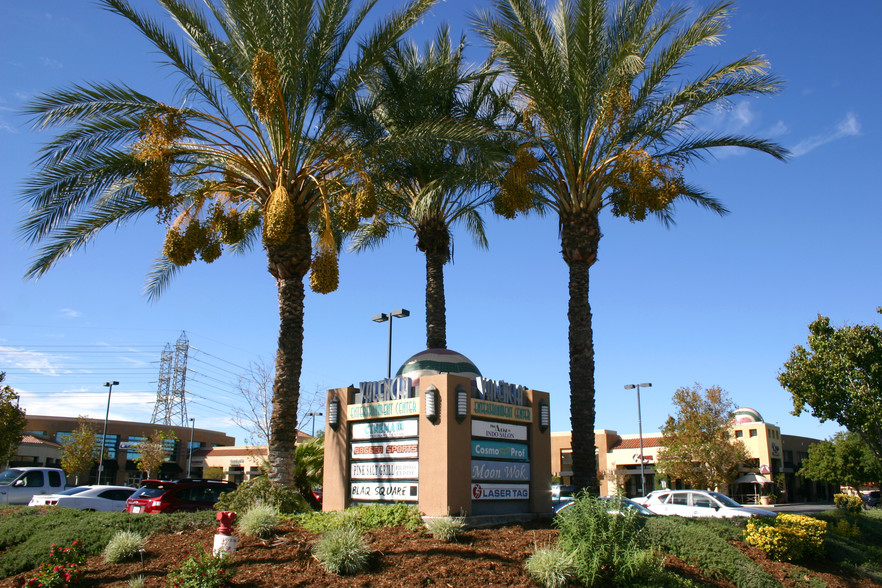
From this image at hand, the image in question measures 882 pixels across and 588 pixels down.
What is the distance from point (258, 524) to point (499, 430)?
17.6 ft

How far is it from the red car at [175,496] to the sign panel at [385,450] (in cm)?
463

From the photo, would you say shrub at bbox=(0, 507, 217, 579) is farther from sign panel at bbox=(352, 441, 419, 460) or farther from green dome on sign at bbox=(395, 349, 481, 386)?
green dome on sign at bbox=(395, 349, 481, 386)

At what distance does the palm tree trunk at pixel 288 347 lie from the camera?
14.2m

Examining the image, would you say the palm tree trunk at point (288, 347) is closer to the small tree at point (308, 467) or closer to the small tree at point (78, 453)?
the small tree at point (308, 467)

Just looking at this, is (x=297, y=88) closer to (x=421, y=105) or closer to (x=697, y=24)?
(x=421, y=105)

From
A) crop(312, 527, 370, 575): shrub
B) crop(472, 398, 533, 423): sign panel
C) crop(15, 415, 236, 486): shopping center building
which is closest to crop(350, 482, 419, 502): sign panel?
crop(472, 398, 533, 423): sign panel

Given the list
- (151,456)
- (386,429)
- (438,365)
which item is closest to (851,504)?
(438,365)

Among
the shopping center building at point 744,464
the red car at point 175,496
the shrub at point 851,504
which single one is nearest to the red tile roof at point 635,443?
the shopping center building at point 744,464

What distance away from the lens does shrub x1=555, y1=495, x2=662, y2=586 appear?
9516 millimetres

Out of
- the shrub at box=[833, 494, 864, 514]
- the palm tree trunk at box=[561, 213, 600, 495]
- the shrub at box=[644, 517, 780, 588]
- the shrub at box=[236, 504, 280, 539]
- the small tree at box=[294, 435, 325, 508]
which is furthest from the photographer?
A: the shrub at box=[833, 494, 864, 514]

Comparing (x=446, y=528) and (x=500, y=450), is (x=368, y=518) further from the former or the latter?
(x=500, y=450)

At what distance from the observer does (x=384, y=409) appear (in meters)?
14.3

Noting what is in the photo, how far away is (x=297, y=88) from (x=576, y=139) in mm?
6649

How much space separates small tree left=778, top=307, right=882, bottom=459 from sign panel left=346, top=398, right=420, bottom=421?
16.6 m
